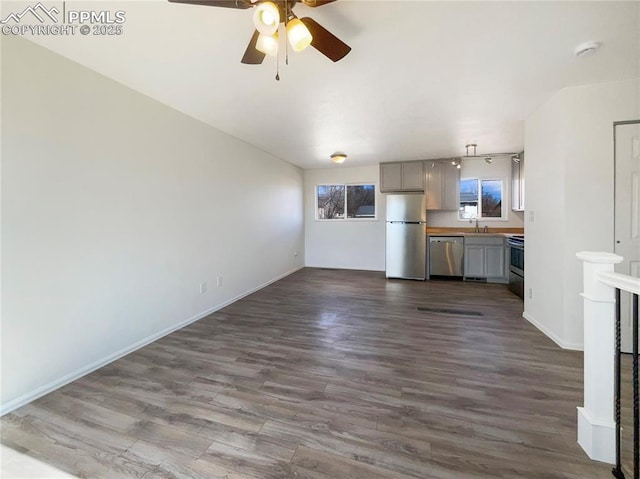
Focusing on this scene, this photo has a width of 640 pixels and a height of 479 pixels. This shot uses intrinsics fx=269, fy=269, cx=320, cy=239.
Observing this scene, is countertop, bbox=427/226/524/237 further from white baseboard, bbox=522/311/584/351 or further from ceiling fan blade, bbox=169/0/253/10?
ceiling fan blade, bbox=169/0/253/10

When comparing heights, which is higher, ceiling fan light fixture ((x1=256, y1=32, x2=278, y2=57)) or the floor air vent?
ceiling fan light fixture ((x1=256, y1=32, x2=278, y2=57))

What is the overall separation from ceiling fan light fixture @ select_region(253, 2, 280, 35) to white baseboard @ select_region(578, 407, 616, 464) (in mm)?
2579

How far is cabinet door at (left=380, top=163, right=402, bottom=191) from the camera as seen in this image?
5.72 meters

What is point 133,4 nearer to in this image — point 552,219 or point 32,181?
point 32,181

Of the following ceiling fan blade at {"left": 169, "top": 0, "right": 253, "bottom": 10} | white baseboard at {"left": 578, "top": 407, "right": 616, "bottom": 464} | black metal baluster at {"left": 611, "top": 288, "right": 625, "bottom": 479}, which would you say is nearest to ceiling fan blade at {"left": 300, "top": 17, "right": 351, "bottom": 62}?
ceiling fan blade at {"left": 169, "top": 0, "right": 253, "bottom": 10}

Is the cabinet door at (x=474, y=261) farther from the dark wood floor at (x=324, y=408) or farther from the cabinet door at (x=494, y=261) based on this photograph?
the dark wood floor at (x=324, y=408)

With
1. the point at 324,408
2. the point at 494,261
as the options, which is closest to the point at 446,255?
the point at 494,261

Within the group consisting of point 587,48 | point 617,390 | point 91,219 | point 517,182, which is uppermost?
point 587,48

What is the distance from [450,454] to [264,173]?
4458mm

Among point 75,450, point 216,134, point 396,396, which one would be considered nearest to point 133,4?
point 216,134

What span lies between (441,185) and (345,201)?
212 centimetres

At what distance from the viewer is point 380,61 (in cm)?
208

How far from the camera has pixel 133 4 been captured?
1.56 m

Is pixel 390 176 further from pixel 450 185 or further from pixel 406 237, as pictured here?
pixel 406 237
